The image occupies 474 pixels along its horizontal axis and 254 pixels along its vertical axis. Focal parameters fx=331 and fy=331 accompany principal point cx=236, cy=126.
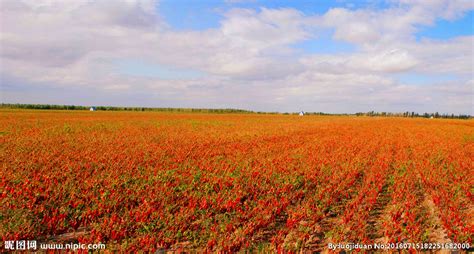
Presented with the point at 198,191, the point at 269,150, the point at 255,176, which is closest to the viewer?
the point at 198,191

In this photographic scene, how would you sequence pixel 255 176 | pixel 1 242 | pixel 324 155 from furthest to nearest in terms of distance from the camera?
pixel 324 155 → pixel 255 176 → pixel 1 242

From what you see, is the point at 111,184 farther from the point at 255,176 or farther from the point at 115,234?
→ the point at 255,176

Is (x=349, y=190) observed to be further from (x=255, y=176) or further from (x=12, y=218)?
(x=12, y=218)

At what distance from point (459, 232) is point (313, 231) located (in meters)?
2.77

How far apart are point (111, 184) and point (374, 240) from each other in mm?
6654

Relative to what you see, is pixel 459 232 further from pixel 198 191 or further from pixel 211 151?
pixel 211 151

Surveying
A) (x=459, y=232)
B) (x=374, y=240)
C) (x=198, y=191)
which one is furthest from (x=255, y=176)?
(x=459, y=232)

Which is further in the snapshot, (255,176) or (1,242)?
(255,176)

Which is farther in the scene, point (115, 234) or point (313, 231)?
point (313, 231)

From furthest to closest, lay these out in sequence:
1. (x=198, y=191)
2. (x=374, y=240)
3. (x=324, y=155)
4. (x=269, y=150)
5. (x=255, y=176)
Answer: (x=269, y=150) < (x=324, y=155) < (x=255, y=176) < (x=198, y=191) < (x=374, y=240)

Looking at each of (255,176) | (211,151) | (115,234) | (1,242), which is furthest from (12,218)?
(211,151)

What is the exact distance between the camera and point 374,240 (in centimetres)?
596

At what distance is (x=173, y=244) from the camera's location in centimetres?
563

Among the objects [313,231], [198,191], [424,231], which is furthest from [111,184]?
[424,231]
